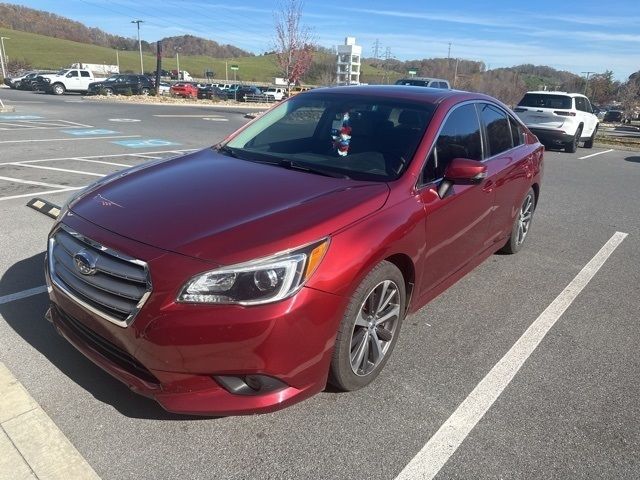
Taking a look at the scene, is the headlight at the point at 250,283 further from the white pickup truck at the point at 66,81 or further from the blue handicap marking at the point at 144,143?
the white pickup truck at the point at 66,81

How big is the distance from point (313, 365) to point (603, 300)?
3.14 meters

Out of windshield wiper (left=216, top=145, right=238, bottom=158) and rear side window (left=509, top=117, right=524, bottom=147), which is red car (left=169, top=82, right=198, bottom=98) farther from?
windshield wiper (left=216, top=145, right=238, bottom=158)

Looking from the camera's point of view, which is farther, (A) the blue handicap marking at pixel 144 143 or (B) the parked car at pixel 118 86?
(B) the parked car at pixel 118 86

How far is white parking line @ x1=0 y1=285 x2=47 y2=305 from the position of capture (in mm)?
3689

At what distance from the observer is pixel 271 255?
7.47 ft

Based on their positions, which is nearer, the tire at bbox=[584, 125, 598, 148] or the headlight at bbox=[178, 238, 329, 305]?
the headlight at bbox=[178, 238, 329, 305]

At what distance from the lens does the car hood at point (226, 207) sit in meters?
2.34

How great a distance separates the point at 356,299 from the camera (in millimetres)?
2541

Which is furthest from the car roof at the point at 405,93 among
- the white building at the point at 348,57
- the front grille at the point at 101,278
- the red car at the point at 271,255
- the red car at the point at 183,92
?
the white building at the point at 348,57

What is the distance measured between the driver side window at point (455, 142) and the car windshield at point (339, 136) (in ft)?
0.51

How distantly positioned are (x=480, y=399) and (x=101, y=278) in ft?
7.10

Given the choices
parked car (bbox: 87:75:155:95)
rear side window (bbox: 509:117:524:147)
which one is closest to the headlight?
rear side window (bbox: 509:117:524:147)

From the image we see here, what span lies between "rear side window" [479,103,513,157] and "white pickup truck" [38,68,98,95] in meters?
39.5

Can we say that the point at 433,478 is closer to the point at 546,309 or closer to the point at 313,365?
the point at 313,365
